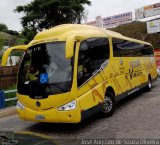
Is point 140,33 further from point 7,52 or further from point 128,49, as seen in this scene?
point 7,52

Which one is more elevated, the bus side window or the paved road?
the bus side window

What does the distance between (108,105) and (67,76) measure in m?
2.40

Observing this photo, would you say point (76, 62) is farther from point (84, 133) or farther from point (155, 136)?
point (155, 136)

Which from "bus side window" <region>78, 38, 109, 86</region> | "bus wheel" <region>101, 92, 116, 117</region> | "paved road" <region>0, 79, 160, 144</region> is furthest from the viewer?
"bus wheel" <region>101, 92, 116, 117</region>

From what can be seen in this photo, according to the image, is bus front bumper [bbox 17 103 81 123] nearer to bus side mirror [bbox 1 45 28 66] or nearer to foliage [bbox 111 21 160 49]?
bus side mirror [bbox 1 45 28 66]

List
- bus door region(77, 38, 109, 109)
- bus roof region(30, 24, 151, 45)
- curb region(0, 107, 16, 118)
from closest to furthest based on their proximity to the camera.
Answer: bus door region(77, 38, 109, 109)
bus roof region(30, 24, 151, 45)
curb region(0, 107, 16, 118)

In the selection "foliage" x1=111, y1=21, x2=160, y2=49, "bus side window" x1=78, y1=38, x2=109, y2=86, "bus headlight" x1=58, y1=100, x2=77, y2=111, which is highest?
"foliage" x1=111, y1=21, x2=160, y2=49

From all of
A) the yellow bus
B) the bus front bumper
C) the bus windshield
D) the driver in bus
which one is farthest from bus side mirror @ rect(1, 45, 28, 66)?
the bus front bumper

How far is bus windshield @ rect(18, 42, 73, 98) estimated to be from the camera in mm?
9203

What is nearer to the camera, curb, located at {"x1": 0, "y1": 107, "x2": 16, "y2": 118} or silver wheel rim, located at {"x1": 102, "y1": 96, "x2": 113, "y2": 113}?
silver wheel rim, located at {"x1": 102, "y1": 96, "x2": 113, "y2": 113}

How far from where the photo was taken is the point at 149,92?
653 inches

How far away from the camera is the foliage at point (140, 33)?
4541 centimetres

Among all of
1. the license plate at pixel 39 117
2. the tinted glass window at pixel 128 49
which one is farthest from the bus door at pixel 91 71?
the tinted glass window at pixel 128 49

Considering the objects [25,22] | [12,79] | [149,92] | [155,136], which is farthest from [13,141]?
[25,22]
